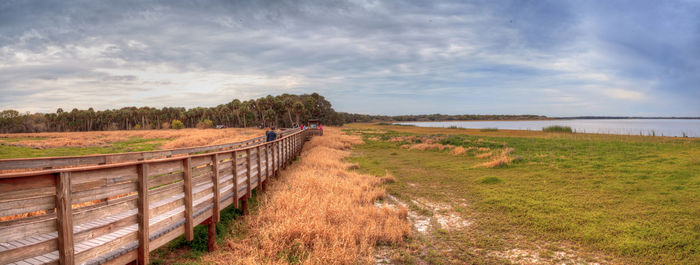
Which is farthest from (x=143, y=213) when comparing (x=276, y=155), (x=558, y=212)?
(x=558, y=212)

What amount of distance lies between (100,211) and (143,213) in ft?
1.78

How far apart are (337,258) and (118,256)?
2.84m

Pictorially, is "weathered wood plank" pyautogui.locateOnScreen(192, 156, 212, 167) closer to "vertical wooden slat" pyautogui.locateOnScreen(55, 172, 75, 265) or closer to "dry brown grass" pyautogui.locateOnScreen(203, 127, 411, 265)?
"dry brown grass" pyautogui.locateOnScreen(203, 127, 411, 265)

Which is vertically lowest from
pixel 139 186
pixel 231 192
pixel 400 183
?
pixel 400 183

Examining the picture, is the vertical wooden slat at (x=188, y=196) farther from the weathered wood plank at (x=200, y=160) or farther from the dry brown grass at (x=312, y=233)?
the dry brown grass at (x=312, y=233)

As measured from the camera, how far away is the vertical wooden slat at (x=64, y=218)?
3133 millimetres

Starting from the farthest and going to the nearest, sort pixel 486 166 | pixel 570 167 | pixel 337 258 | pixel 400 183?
1. pixel 486 166
2. pixel 570 167
3. pixel 400 183
4. pixel 337 258

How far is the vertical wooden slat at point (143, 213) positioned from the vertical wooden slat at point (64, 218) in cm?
89

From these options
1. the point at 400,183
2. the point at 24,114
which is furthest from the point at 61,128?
the point at 400,183

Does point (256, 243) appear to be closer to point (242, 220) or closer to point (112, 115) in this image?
point (242, 220)

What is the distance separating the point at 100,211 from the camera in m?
3.62

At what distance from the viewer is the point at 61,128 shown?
136 metres

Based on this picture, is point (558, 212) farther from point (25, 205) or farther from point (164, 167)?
point (25, 205)

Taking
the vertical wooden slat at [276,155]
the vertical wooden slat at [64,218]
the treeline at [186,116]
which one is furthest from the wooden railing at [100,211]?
the treeline at [186,116]
